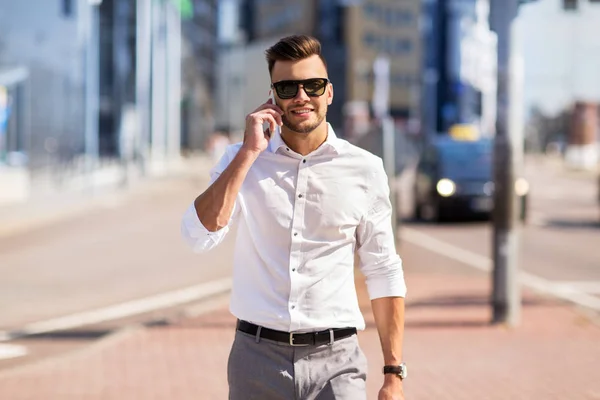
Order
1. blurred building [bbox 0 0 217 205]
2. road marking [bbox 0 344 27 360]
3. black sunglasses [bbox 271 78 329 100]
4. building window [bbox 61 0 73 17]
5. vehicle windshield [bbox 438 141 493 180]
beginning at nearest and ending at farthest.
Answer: black sunglasses [bbox 271 78 329 100], road marking [bbox 0 344 27 360], building window [bbox 61 0 73 17], vehicle windshield [bbox 438 141 493 180], blurred building [bbox 0 0 217 205]

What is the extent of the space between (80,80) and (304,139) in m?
42.3

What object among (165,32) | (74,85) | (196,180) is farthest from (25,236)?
(165,32)

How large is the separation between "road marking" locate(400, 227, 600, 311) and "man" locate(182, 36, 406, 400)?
828 cm

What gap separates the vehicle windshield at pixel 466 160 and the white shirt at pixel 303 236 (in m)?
20.4

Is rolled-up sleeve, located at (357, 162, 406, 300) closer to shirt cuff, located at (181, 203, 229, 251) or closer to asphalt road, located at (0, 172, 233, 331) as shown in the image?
shirt cuff, located at (181, 203, 229, 251)

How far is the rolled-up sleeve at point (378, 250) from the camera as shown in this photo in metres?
3.57

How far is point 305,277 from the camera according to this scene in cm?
348

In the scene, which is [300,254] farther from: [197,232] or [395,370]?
[395,370]

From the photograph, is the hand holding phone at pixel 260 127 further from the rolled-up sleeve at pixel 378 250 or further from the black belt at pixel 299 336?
the black belt at pixel 299 336

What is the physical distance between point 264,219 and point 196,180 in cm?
4611

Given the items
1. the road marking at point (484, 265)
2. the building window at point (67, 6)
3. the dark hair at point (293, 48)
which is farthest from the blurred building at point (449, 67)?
the dark hair at point (293, 48)

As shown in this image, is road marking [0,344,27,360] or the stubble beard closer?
the stubble beard

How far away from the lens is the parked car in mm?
23312

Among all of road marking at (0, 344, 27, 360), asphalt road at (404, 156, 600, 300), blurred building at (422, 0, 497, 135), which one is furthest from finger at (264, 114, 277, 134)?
blurred building at (422, 0, 497, 135)
